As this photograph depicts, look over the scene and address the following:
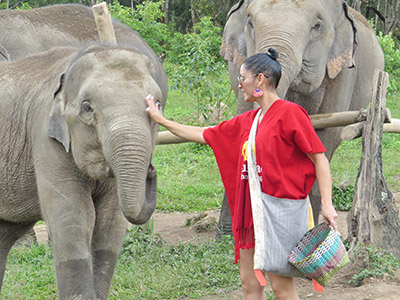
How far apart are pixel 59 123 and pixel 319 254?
4.57 feet

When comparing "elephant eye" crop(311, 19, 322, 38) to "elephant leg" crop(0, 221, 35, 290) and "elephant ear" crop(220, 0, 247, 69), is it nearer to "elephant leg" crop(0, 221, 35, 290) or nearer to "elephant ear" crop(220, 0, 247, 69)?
"elephant ear" crop(220, 0, 247, 69)

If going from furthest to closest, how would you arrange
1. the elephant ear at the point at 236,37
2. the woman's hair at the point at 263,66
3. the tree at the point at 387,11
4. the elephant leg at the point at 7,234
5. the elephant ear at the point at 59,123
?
the tree at the point at 387,11 < the elephant ear at the point at 236,37 < the elephant leg at the point at 7,234 < the elephant ear at the point at 59,123 < the woman's hair at the point at 263,66

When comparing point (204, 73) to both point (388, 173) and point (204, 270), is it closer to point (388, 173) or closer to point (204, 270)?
point (388, 173)

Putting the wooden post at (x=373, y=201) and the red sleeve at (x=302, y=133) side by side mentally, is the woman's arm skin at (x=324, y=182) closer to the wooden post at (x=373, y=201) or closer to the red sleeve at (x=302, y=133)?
the red sleeve at (x=302, y=133)

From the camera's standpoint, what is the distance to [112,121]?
347 centimetres

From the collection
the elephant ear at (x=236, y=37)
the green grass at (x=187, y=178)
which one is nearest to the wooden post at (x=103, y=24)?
the elephant ear at (x=236, y=37)

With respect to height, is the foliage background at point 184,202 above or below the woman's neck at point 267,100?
below

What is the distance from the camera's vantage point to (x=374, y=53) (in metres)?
7.66

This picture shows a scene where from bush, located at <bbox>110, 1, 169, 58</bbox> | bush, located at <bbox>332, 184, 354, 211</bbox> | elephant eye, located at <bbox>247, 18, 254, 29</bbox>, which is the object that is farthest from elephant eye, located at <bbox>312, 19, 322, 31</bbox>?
bush, located at <bbox>110, 1, 169, 58</bbox>

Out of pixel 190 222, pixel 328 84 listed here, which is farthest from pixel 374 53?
pixel 190 222

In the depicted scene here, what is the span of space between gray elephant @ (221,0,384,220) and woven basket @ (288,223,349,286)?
2.30m

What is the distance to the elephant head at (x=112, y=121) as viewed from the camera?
3395 millimetres

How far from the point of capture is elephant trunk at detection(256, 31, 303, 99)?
5.80m

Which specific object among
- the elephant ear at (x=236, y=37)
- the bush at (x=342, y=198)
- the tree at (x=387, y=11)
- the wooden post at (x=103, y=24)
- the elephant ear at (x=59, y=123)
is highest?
the wooden post at (x=103, y=24)
